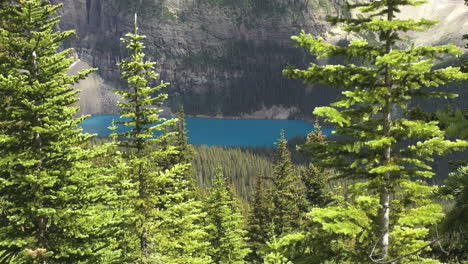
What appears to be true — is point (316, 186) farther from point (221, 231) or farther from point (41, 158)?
point (41, 158)

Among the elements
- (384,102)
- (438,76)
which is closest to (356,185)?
(384,102)

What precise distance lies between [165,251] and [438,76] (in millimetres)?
14941

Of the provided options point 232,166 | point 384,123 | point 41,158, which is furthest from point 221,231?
point 232,166

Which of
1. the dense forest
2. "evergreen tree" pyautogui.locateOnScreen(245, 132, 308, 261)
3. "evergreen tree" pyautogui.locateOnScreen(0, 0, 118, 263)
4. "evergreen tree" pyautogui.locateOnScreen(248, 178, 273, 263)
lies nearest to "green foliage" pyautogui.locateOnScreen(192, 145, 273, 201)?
"evergreen tree" pyautogui.locateOnScreen(248, 178, 273, 263)

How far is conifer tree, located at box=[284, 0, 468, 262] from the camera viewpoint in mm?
9617

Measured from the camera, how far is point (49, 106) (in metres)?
13.0

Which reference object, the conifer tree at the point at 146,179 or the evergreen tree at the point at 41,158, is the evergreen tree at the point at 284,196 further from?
the evergreen tree at the point at 41,158

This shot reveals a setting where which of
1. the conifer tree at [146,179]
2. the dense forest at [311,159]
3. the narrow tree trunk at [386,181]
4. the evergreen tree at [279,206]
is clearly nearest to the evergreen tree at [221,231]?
the evergreen tree at [279,206]

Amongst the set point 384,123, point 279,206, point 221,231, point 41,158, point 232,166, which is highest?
point 384,123

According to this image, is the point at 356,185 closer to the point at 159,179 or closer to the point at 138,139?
the point at 159,179

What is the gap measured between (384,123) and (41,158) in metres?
11.4

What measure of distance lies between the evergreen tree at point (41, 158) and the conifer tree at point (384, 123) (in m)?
8.47

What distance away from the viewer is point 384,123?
10.5m

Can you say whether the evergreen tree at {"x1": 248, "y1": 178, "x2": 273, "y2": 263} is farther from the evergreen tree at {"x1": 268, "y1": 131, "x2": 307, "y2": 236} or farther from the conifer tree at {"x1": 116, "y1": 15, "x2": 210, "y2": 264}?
the conifer tree at {"x1": 116, "y1": 15, "x2": 210, "y2": 264}
